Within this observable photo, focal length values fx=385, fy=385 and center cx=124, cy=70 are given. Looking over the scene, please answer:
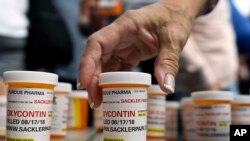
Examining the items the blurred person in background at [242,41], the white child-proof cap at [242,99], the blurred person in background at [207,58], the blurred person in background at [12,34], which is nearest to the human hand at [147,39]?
the white child-proof cap at [242,99]

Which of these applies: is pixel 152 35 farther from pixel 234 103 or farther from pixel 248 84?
pixel 248 84

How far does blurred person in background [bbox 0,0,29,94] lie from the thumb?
43.9 inches

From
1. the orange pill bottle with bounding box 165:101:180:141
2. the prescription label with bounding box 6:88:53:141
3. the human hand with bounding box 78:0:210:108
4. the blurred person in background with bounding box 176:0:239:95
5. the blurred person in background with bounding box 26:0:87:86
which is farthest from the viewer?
the blurred person in background with bounding box 26:0:87:86

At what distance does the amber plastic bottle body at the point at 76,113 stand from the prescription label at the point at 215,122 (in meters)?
0.67

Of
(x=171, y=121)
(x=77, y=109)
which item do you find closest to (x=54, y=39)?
(x=77, y=109)

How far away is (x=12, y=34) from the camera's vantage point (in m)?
1.89

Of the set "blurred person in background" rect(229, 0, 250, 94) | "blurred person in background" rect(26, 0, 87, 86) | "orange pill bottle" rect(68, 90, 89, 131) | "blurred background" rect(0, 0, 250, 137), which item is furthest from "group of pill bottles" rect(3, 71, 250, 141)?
"blurred person in background" rect(229, 0, 250, 94)

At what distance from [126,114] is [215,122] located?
30 cm

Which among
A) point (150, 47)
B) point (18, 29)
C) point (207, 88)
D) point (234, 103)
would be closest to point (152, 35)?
point (150, 47)

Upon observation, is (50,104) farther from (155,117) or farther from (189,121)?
(189,121)

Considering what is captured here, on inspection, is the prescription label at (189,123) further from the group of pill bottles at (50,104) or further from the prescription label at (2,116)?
the prescription label at (2,116)

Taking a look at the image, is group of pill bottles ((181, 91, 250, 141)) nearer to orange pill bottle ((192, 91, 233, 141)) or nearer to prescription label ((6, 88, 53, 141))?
orange pill bottle ((192, 91, 233, 141))

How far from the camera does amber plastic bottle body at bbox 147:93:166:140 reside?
1.08m

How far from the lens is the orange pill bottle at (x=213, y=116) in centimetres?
→ 99
